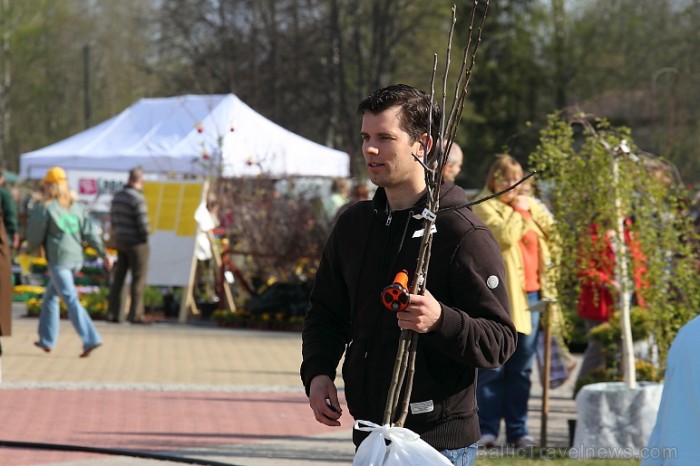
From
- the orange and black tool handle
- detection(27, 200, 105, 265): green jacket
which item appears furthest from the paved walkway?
the orange and black tool handle

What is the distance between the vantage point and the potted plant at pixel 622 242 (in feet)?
27.8

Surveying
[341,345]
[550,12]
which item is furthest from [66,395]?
A: [550,12]

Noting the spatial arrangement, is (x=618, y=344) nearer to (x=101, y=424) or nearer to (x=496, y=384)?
(x=496, y=384)

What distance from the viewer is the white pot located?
8.47 meters

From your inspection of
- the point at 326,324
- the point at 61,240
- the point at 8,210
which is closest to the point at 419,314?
the point at 326,324

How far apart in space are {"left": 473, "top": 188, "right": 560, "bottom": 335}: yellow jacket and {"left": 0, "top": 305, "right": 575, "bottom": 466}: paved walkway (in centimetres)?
107

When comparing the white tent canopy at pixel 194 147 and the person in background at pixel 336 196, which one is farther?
the white tent canopy at pixel 194 147

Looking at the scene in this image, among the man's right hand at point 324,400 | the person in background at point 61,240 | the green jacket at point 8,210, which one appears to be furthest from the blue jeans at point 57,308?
the man's right hand at point 324,400

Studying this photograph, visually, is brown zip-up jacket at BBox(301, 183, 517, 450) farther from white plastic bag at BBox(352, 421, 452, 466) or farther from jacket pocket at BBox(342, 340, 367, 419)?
white plastic bag at BBox(352, 421, 452, 466)

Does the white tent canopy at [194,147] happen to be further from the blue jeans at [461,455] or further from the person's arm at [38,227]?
the blue jeans at [461,455]

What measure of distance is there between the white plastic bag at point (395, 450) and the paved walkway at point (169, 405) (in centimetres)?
451

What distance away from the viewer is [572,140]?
8.62m

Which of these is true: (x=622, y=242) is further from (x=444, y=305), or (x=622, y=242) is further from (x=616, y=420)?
(x=444, y=305)

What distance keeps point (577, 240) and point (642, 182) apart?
52cm
